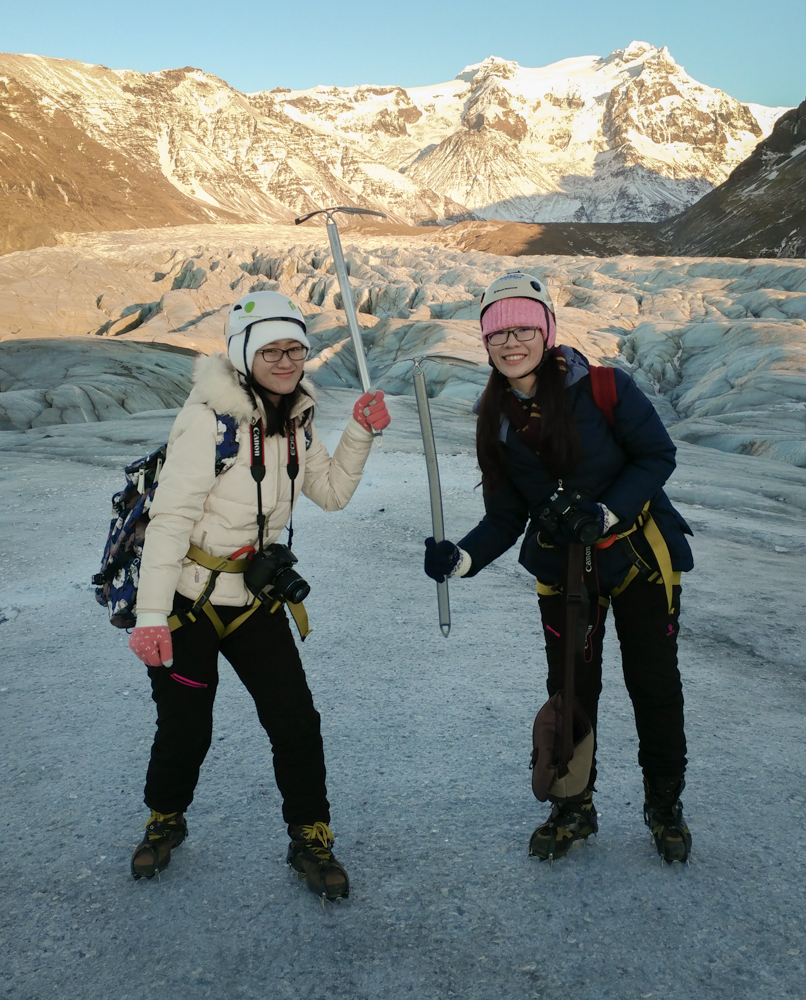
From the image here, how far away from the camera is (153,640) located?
263cm

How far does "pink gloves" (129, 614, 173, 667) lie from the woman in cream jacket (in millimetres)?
28

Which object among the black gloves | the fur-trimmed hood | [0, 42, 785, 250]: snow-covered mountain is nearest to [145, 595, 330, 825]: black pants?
the black gloves

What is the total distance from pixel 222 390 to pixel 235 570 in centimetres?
69

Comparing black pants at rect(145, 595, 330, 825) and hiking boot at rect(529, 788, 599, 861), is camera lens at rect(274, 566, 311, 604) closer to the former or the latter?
black pants at rect(145, 595, 330, 825)

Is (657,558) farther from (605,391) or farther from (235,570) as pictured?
(235,570)

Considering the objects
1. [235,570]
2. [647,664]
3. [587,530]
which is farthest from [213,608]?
[647,664]

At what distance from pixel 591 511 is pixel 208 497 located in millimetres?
1433

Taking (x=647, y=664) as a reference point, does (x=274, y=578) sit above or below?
above

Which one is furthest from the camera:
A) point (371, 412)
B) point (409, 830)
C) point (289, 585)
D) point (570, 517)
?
point (409, 830)

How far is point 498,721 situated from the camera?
13.5ft

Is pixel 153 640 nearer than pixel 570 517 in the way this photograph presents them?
Yes

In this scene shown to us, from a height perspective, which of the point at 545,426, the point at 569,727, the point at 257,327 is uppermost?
the point at 257,327

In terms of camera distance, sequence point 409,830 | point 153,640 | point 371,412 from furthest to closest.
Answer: point 409,830 → point 371,412 → point 153,640

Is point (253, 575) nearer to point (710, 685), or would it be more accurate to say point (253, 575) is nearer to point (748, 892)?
point (748, 892)
